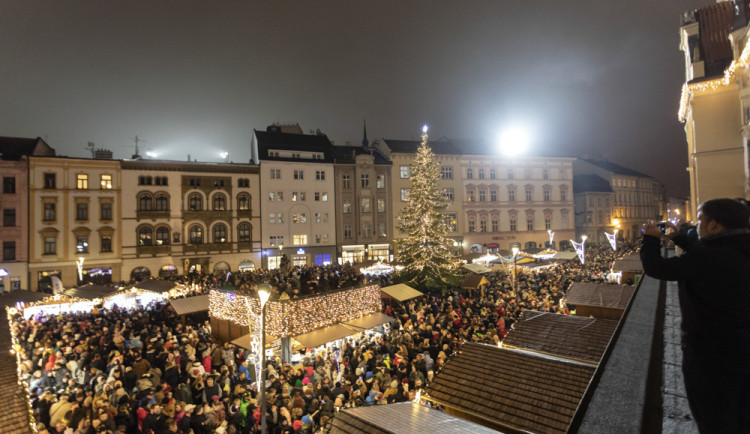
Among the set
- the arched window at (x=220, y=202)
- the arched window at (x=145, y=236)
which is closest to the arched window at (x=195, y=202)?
the arched window at (x=220, y=202)

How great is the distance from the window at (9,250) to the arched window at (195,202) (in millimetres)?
14056

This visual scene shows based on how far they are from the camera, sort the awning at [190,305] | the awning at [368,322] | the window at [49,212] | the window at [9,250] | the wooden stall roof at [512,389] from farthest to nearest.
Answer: the window at [49,212]
the window at [9,250]
the awning at [190,305]
the awning at [368,322]
the wooden stall roof at [512,389]

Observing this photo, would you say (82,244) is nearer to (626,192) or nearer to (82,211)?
(82,211)

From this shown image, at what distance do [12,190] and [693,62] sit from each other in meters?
51.7

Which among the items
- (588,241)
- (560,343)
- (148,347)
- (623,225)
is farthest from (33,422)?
(623,225)

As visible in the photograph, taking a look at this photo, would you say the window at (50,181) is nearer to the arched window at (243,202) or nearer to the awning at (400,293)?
the arched window at (243,202)

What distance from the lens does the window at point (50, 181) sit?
32781 millimetres

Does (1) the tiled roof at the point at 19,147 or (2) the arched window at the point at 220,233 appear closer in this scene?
(1) the tiled roof at the point at 19,147

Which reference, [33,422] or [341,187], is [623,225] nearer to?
[341,187]

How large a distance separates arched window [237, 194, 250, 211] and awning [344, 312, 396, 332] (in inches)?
1151

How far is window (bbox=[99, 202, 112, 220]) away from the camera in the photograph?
114ft

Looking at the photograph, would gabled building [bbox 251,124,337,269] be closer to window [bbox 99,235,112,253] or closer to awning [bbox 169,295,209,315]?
window [bbox 99,235,112,253]

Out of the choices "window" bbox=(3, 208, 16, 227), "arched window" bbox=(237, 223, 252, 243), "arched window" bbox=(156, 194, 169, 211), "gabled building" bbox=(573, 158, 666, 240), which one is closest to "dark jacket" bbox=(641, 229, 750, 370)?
"arched window" bbox=(237, 223, 252, 243)

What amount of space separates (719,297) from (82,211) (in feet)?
142
